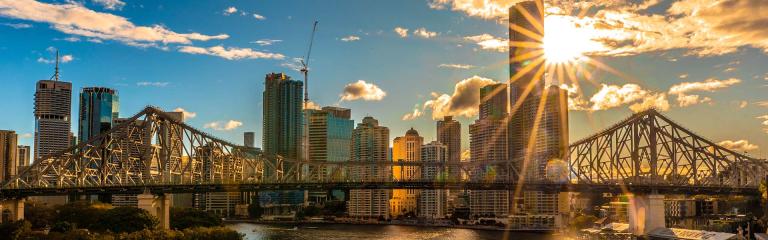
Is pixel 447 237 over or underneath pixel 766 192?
underneath

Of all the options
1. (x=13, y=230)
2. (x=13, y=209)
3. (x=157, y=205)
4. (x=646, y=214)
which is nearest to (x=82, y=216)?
(x=157, y=205)

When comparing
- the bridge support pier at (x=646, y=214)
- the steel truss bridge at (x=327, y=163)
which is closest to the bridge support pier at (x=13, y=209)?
the steel truss bridge at (x=327, y=163)

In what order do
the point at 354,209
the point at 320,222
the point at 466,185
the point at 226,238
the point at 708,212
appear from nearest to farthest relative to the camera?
the point at 226,238
the point at 466,185
the point at 708,212
the point at 320,222
the point at 354,209

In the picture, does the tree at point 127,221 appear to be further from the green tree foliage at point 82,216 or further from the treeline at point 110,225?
the green tree foliage at point 82,216

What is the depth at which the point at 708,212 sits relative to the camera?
14638 cm

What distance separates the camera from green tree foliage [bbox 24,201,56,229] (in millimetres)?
A: 95281

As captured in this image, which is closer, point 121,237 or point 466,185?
point 121,237

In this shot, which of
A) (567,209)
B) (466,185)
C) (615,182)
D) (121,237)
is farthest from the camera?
(567,209)

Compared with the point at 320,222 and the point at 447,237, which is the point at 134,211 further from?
the point at 320,222

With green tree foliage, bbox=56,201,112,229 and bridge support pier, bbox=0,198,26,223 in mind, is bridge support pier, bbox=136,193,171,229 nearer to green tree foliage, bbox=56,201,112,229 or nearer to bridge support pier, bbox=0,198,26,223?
green tree foliage, bbox=56,201,112,229

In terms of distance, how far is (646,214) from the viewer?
93.8m

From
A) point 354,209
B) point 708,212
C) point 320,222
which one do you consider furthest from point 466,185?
point 354,209

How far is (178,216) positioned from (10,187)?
19.8 m

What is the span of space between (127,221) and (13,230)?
1044 centimetres
